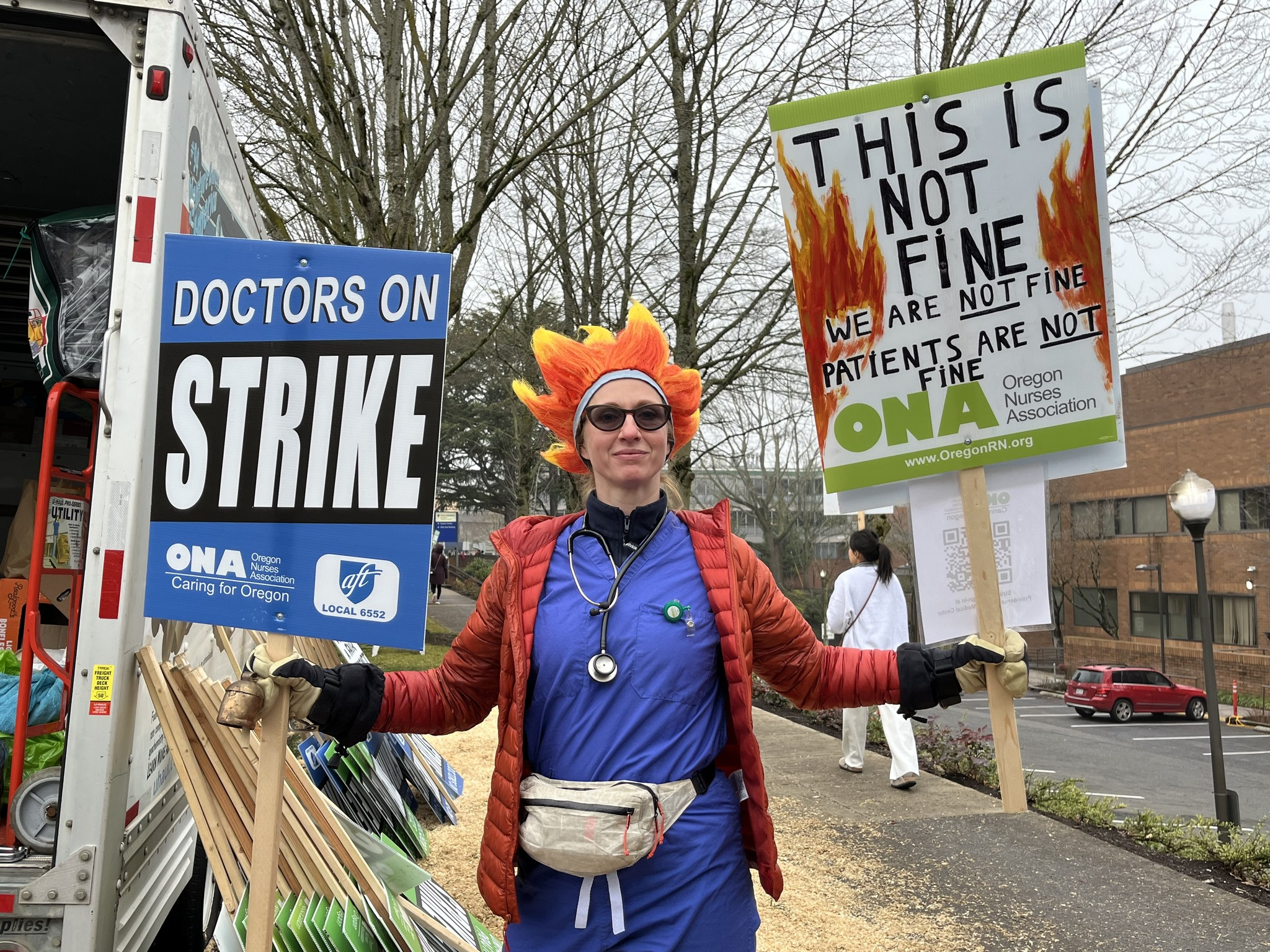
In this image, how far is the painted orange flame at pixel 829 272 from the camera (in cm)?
257

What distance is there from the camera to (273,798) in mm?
2156

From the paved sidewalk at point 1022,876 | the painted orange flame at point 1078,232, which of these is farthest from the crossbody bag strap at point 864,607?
the painted orange flame at point 1078,232

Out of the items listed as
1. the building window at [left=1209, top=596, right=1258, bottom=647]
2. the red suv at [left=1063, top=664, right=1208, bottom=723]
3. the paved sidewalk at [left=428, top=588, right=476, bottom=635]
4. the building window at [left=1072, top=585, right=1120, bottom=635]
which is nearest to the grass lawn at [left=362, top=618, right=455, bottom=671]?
the paved sidewalk at [left=428, top=588, right=476, bottom=635]

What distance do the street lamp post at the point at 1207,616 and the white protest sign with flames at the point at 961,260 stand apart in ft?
20.3

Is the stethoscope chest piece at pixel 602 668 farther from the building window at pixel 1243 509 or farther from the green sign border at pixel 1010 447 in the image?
the building window at pixel 1243 509

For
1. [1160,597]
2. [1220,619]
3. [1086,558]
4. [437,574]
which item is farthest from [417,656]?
[1086,558]

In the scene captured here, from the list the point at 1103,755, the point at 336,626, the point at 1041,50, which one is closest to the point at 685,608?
the point at 336,626

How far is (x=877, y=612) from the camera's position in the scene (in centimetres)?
709

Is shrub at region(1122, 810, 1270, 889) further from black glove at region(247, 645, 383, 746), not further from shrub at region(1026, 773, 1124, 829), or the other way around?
black glove at region(247, 645, 383, 746)

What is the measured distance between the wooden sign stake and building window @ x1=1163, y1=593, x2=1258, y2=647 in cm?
3251

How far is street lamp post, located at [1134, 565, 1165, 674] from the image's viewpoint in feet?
110

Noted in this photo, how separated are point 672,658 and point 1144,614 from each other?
130 ft

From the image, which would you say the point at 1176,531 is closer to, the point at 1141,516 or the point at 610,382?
the point at 1141,516

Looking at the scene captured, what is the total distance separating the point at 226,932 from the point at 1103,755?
19.4 m
